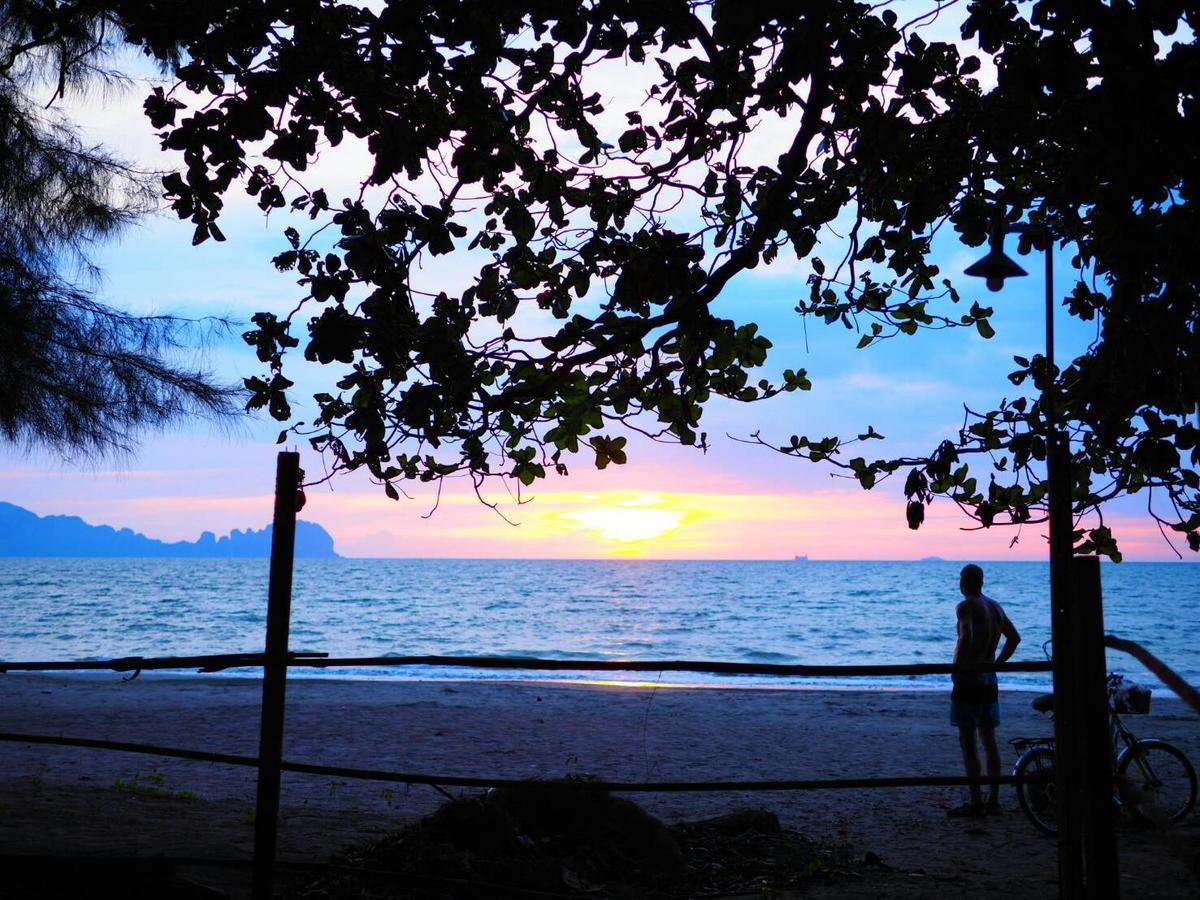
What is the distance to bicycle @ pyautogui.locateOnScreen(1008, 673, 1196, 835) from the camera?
7.56 meters

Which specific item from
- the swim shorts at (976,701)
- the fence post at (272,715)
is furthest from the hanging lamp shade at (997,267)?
the fence post at (272,715)

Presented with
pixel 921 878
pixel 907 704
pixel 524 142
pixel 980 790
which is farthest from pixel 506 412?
pixel 907 704

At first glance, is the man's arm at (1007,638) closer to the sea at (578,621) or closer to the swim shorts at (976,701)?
the swim shorts at (976,701)

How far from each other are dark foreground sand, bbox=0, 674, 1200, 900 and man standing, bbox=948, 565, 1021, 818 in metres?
0.50

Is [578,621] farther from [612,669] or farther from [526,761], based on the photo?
[612,669]

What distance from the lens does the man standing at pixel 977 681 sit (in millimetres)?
8266

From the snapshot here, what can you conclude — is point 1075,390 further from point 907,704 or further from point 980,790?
point 907,704

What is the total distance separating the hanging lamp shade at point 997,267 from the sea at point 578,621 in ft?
45.8

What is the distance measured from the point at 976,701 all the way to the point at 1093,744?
510 cm

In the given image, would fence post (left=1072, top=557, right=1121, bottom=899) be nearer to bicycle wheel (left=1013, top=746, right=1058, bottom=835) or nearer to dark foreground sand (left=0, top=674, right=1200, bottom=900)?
dark foreground sand (left=0, top=674, right=1200, bottom=900)

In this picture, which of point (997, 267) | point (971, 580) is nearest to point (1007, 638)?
point (971, 580)

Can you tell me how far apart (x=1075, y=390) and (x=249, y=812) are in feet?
20.1

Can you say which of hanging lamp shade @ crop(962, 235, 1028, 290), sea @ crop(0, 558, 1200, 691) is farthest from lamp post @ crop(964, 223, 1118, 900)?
sea @ crop(0, 558, 1200, 691)

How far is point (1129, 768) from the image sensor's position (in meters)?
7.84
